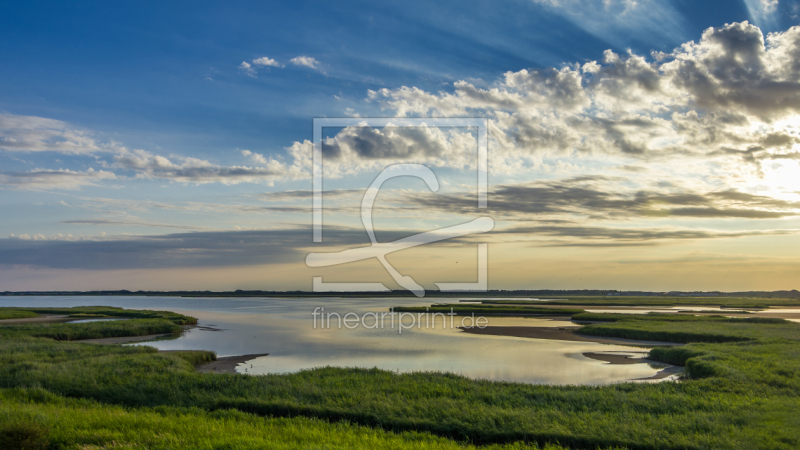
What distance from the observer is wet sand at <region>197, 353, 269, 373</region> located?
88.2 feet

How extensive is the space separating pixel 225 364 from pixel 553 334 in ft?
107

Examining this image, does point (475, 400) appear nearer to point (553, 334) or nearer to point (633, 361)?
point (633, 361)

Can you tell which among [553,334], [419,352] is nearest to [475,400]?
[419,352]

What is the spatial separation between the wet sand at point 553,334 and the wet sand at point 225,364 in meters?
25.0

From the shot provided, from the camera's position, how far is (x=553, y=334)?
48.8 meters

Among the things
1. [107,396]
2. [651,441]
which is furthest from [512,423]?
[107,396]

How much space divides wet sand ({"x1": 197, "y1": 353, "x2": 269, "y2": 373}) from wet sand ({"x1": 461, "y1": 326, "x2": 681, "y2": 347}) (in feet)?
82.1

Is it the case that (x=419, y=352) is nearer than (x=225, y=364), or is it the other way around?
(x=225, y=364)

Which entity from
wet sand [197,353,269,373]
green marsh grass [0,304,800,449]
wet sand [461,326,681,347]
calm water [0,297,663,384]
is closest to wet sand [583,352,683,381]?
calm water [0,297,663,384]

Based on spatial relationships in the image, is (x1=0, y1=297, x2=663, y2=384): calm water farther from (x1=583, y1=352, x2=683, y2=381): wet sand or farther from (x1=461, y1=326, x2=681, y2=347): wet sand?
(x1=461, y1=326, x2=681, y2=347): wet sand

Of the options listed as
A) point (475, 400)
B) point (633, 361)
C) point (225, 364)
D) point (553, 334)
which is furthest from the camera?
point (553, 334)

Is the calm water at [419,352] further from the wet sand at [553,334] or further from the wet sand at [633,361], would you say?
the wet sand at [553,334]

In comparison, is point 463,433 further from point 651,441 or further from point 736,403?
point 736,403

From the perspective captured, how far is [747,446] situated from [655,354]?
22.9 m
